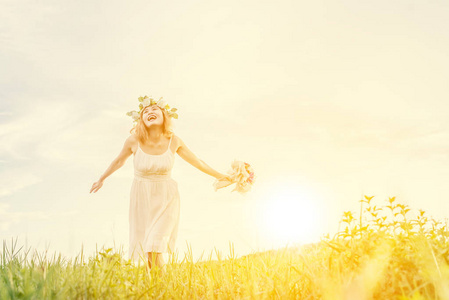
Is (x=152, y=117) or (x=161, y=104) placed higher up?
(x=161, y=104)

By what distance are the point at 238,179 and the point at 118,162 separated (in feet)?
7.37

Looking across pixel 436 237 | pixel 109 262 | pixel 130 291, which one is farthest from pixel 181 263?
pixel 436 237

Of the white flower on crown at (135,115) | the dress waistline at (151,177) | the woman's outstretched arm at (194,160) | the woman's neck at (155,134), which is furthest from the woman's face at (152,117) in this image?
the dress waistline at (151,177)

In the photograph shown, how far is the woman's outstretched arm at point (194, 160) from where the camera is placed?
27.6 ft

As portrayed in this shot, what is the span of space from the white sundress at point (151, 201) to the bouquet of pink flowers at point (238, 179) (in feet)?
3.81

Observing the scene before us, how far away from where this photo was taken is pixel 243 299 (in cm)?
454

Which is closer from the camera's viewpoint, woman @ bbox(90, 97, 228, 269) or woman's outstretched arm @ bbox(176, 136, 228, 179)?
woman @ bbox(90, 97, 228, 269)

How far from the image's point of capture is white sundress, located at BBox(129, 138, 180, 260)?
7473mm

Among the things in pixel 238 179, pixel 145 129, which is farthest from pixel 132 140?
pixel 238 179

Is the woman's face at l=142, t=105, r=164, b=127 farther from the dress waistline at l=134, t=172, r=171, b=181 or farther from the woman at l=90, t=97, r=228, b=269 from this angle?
the dress waistline at l=134, t=172, r=171, b=181

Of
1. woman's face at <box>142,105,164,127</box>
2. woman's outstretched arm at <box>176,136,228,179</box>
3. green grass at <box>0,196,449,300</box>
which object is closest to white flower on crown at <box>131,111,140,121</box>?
woman's face at <box>142,105,164,127</box>

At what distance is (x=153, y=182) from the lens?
7.72 m

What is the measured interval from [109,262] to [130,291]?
0.91m

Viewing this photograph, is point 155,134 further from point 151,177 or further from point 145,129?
point 151,177
